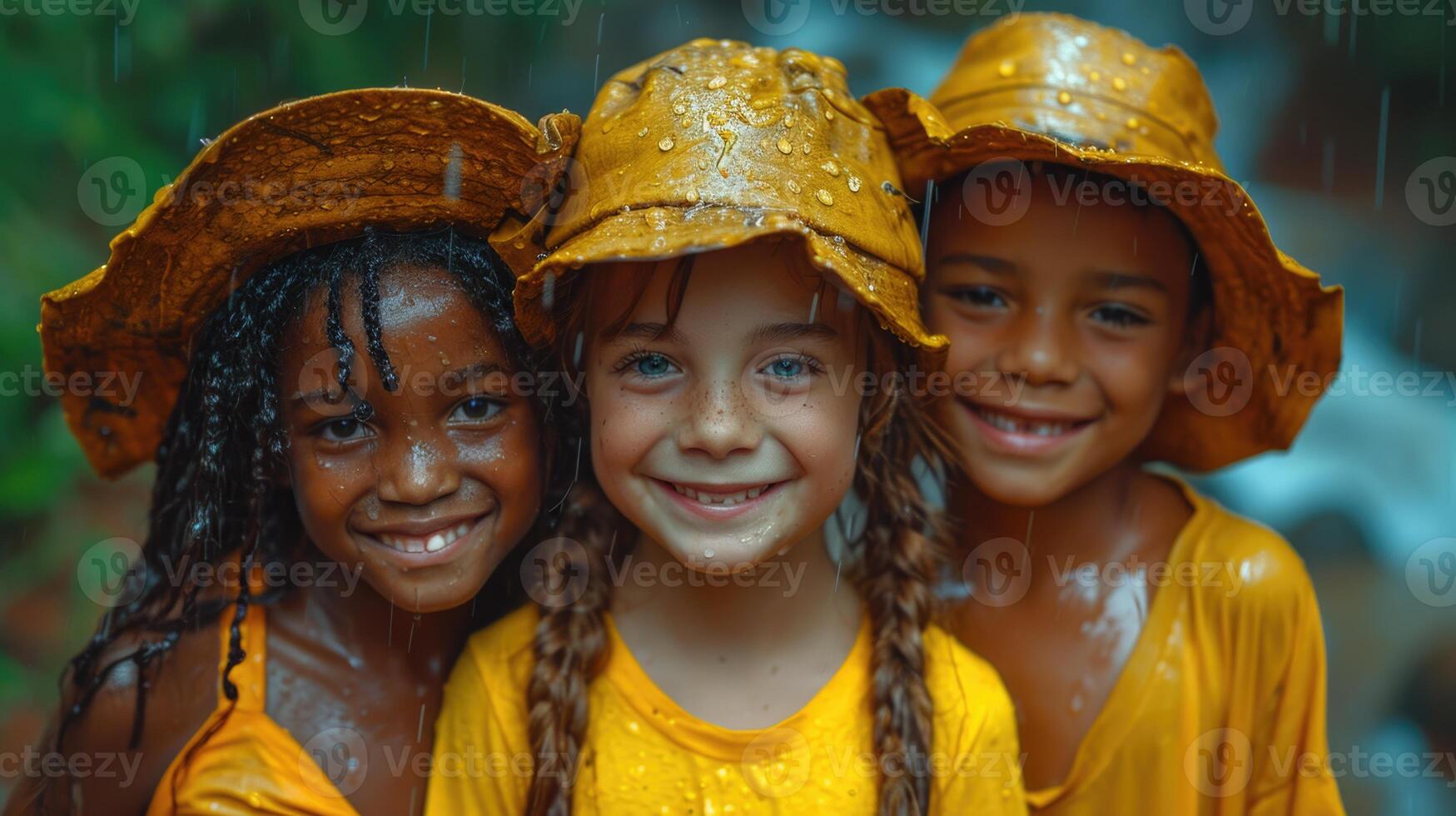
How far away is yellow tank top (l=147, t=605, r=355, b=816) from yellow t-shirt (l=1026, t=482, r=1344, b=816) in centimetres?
132

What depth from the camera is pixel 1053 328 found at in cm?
215

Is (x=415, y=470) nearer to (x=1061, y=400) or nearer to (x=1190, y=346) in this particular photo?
(x=1061, y=400)

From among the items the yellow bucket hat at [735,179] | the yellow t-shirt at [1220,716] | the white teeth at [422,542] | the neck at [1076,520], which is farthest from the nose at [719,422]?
the yellow t-shirt at [1220,716]

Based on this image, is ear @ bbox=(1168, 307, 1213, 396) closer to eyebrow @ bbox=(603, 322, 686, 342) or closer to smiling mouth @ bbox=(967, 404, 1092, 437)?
smiling mouth @ bbox=(967, 404, 1092, 437)

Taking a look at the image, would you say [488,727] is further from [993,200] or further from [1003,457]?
[993,200]

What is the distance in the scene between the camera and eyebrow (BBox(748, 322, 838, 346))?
5.82 feet

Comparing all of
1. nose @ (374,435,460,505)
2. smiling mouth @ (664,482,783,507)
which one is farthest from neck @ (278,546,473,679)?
smiling mouth @ (664,482,783,507)

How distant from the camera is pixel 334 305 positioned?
1898mm

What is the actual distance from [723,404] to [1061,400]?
29.9 inches

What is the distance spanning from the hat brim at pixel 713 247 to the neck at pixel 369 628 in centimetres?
69

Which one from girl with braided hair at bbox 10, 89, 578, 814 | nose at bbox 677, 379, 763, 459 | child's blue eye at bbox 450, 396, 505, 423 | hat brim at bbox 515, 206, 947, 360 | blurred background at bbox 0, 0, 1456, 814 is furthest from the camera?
blurred background at bbox 0, 0, 1456, 814

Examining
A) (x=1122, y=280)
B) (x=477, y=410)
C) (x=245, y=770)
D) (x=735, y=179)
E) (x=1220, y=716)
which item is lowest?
(x=245, y=770)

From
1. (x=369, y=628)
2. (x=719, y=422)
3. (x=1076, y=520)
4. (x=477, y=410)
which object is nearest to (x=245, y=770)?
(x=369, y=628)

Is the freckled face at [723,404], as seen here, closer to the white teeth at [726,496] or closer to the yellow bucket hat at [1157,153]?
the white teeth at [726,496]
